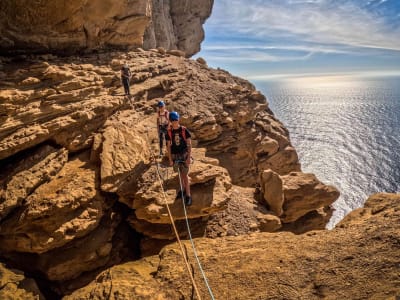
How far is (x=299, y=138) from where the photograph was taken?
74.6 meters

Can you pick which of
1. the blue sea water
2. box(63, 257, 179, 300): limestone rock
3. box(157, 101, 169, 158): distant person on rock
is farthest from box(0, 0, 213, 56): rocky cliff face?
the blue sea water

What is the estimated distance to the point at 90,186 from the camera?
9484 millimetres

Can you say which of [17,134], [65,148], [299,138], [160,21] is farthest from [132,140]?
[299,138]

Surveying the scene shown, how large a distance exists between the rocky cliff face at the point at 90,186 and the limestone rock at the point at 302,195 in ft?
0.21

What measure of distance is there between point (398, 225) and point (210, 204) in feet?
19.0

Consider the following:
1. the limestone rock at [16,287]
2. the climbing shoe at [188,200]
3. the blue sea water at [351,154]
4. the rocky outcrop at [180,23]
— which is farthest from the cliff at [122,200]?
the blue sea water at [351,154]

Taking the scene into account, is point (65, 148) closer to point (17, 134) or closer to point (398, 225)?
point (17, 134)

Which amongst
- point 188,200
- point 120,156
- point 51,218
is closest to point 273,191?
point 188,200

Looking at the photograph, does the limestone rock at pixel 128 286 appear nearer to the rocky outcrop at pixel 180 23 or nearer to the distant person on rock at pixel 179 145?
the distant person on rock at pixel 179 145

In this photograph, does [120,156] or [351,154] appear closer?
[120,156]

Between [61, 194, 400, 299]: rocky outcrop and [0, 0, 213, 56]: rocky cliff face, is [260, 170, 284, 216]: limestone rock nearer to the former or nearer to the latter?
[61, 194, 400, 299]: rocky outcrop

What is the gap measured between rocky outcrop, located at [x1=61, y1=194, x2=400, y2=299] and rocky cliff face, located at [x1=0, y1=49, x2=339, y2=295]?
308 cm

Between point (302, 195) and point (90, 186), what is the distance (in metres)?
11.6

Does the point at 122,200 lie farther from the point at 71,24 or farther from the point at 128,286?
the point at 71,24
